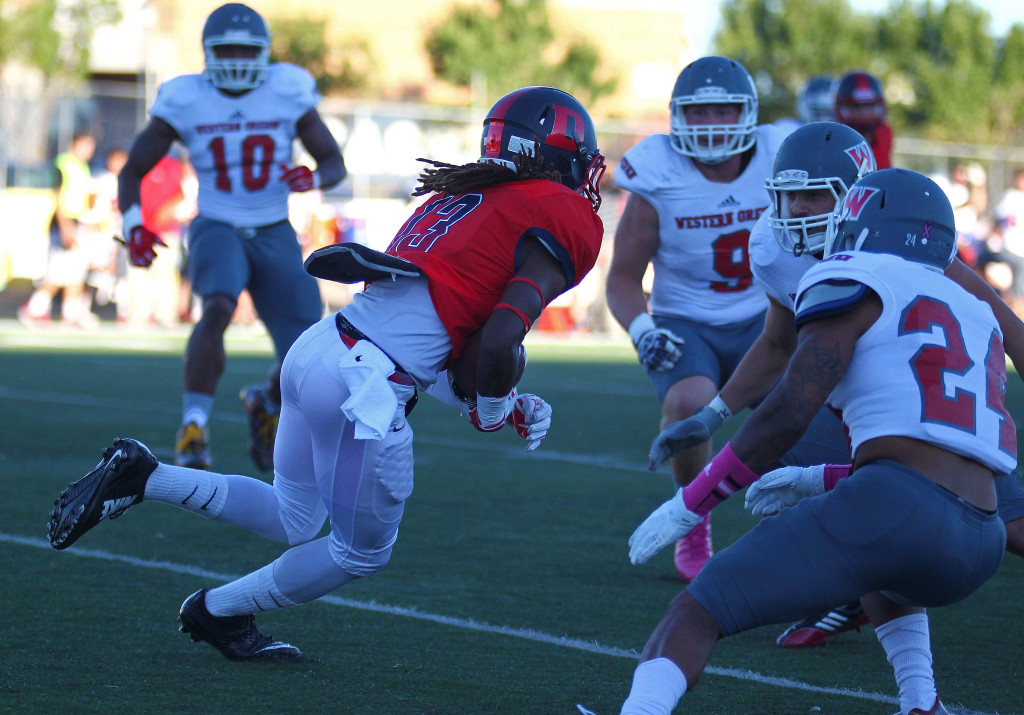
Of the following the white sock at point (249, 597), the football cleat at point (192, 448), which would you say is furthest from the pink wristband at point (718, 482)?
the football cleat at point (192, 448)

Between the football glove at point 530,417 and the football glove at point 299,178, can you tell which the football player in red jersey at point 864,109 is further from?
the football glove at point 530,417

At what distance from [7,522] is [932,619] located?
3.41 m

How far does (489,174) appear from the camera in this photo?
3.26m

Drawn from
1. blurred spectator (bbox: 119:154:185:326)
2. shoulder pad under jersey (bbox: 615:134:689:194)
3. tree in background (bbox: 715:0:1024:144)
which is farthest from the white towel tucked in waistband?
tree in background (bbox: 715:0:1024:144)

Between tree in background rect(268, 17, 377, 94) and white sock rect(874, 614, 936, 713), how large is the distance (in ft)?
112

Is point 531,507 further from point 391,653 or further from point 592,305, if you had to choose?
point 592,305

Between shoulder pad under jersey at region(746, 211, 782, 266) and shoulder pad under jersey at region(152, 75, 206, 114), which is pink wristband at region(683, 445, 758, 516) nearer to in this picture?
shoulder pad under jersey at region(746, 211, 782, 266)

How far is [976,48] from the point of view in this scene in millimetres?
43812

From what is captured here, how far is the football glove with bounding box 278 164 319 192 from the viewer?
6.33 m

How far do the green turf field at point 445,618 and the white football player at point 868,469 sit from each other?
2.75 feet

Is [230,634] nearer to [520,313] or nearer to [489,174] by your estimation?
[520,313]

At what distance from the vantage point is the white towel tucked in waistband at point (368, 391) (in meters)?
3.02

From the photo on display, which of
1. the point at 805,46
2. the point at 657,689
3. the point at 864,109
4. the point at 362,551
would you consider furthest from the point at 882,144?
the point at 805,46

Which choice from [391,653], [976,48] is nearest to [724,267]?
[391,653]
